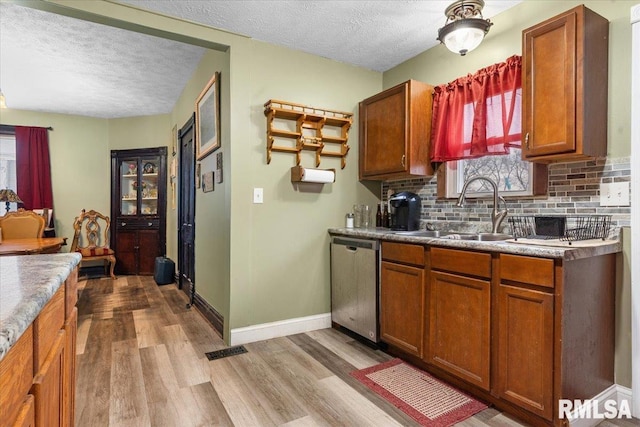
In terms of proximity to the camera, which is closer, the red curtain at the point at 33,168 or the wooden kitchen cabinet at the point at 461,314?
the wooden kitchen cabinet at the point at 461,314

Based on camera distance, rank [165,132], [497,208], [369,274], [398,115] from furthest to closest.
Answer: [165,132] < [398,115] < [369,274] < [497,208]

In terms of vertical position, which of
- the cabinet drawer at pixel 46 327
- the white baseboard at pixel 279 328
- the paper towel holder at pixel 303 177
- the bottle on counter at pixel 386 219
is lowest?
the white baseboard at pixel 279 328

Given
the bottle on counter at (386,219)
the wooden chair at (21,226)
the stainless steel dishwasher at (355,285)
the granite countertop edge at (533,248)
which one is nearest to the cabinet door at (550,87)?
the granite countertop edge at (533,248)

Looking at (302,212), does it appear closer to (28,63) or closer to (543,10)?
(543,10)

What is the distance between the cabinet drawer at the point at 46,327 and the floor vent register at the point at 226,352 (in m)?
1.45

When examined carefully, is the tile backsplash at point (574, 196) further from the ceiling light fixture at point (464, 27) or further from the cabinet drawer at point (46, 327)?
the cabinet drawer at point (46, 327)

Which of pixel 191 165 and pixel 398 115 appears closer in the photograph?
pixel 398 115

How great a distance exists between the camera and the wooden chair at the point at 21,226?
3.71 m

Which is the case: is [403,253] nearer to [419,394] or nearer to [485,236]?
[485,236]

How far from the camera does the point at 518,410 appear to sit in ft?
5.65

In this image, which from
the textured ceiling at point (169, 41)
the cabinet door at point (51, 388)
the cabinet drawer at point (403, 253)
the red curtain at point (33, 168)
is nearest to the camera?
the cabinet door at point (51, 388)

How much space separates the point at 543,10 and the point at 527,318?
189cm

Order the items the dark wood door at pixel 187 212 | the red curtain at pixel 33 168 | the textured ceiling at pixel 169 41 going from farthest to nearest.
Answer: the red curtain at pixel 33 168
the dark wood door at pixel 187 212
the textured ceiling at pixel 169 41

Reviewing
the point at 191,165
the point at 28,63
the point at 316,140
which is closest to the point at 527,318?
the point at 316,140
